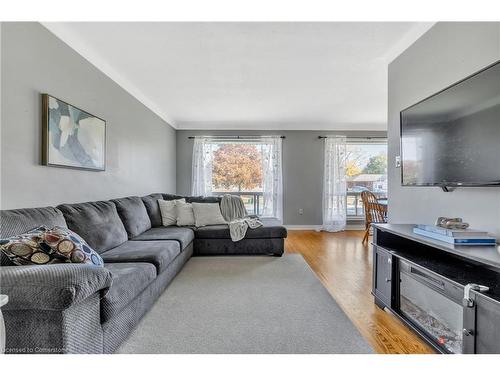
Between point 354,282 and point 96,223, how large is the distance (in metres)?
2.56

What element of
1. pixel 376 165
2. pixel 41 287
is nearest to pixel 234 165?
pixel 376 165

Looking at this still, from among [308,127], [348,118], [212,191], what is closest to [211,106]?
[212,191]

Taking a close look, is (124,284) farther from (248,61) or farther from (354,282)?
(248,61)

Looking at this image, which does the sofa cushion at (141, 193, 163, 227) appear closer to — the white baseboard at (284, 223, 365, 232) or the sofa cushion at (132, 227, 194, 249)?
the sofa cushion at (132, 227, 194, 249)

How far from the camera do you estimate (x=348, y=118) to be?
528 cm

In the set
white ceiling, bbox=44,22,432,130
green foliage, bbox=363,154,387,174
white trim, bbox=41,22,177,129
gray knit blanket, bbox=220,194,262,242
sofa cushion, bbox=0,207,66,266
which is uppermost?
white ceiling, bbox=44,22,432,130

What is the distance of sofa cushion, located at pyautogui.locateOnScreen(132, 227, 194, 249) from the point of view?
2.86 meters

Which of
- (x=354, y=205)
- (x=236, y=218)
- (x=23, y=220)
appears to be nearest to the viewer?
(x=23, y=220)

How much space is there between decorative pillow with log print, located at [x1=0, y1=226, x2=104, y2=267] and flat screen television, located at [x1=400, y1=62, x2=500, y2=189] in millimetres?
2342

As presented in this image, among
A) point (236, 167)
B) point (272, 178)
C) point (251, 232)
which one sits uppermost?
point (236, 167)

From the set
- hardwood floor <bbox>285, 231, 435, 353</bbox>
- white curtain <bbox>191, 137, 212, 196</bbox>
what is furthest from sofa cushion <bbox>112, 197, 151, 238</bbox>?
white curtain <bbox>191, 137, 212, 196</bbox>

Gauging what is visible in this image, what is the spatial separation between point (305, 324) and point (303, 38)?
238cm

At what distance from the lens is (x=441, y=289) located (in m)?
1.49
